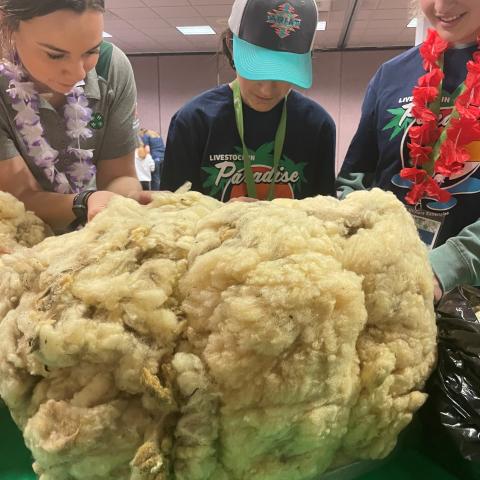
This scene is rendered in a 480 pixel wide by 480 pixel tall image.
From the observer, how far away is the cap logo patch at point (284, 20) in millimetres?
1155

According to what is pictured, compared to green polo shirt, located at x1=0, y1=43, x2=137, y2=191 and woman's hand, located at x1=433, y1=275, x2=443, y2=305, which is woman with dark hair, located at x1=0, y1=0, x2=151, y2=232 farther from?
woman's hand, located at x1=433, y1=275, x2=443, y2=305

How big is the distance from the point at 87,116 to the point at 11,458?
2.22 ft

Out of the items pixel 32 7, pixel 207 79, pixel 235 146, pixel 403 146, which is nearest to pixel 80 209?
pixel 32 7

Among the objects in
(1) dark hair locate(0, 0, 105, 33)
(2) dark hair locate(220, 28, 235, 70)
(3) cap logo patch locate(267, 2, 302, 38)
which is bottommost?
(2) dark hair locate(220, 28, 235, 70)

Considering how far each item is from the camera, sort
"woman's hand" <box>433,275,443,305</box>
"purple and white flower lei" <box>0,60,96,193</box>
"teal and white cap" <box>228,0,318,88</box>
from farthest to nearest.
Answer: "teal and white cap" <box>228,0,318,88</box> < "purple and white flower lei" <box>0,60,96,193</box> < "woman's hand" <box>433,275,443,305</box>

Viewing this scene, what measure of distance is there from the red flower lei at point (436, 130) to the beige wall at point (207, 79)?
6.22 meters

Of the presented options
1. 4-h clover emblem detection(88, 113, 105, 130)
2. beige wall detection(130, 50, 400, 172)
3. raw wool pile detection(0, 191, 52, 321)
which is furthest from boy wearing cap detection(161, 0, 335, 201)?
beige wall detection(130, 50, 400, 172)

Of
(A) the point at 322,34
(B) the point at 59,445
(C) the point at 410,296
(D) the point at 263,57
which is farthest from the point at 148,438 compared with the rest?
(A) the point at 322,34

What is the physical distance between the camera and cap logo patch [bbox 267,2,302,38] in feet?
3.79

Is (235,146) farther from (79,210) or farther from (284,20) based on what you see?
(79,210)

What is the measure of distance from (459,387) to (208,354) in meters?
0.33

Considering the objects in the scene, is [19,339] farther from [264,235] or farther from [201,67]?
[201,67]

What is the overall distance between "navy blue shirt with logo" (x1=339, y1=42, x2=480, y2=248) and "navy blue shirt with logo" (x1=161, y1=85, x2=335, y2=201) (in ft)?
0.39

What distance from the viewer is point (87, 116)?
104cm
